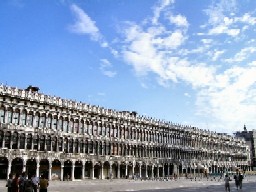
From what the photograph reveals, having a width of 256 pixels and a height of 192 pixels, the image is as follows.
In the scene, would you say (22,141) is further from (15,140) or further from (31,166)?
(31,166)

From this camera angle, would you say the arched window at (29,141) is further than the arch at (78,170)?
No

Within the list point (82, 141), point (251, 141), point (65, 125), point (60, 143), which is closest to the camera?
point (60, 143)

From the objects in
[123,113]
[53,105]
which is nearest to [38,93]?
[53,105]

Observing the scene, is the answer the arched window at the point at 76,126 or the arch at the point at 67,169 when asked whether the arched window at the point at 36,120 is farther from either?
the arch at the point at 67,169

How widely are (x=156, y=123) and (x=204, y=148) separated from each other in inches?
974

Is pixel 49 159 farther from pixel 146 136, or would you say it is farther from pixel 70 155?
pixel 146 136

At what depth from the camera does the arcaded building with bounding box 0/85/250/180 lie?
48.0 metres

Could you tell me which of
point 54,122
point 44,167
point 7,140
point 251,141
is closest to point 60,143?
point 54,122

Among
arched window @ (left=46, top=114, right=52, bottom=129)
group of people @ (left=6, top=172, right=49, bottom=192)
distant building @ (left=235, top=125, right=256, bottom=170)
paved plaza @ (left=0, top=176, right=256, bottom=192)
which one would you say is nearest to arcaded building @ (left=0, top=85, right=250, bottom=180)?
arched window @ (left=46, top=114, right=52, bottom=129)

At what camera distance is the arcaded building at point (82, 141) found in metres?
48.0

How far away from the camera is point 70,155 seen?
179ft

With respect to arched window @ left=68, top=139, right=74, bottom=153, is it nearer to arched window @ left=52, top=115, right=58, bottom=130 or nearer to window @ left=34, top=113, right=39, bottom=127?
arched window @ left=52, top=115, right=58, bottom=130

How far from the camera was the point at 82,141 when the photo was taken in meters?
57.2

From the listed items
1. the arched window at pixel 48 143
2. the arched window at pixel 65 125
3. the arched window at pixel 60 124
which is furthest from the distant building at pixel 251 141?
the arched window at pixel 48 143
